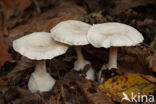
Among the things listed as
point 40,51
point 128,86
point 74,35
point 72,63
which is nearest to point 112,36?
→ point 74,35

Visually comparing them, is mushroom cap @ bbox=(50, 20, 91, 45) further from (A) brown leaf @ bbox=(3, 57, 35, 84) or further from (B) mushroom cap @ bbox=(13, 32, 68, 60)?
(A) brown leaf @ bbox=(3, 57, 35, 84)

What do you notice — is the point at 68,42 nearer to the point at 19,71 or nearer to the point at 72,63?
the point at 72,63

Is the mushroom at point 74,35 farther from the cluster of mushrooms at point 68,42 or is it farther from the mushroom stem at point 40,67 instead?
the mushroom stem at point 40,67

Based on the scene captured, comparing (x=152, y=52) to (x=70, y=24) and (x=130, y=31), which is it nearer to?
(x=130, y=31)

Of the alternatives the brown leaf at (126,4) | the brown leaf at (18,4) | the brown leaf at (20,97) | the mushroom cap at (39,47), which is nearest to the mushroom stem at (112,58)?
the mushroom cap at (39,47)

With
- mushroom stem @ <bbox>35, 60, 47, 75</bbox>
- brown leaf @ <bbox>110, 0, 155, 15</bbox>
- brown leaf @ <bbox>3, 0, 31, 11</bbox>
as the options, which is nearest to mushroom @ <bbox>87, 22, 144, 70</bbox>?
mushroom stem @ <bbox>35, 60, 47, 75</bbox>
